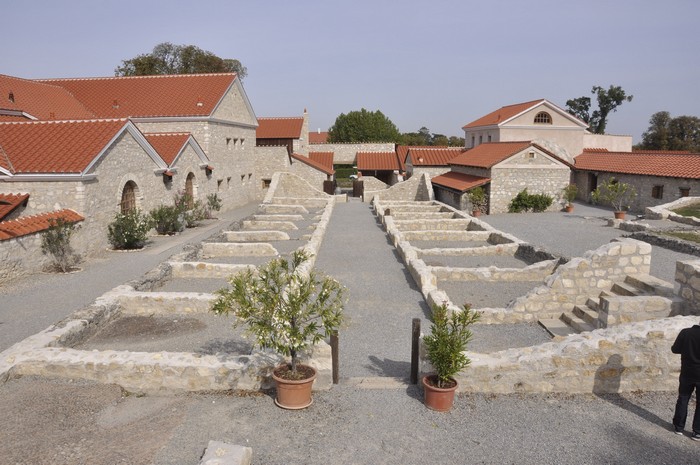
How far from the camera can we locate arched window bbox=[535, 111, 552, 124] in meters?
36.3

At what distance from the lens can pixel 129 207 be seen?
18859mm

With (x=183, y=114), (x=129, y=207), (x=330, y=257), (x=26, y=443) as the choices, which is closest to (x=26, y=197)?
(x=129, y=207)

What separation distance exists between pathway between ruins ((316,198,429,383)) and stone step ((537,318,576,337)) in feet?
8.11

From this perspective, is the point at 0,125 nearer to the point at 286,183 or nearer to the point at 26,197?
the point at 26,197

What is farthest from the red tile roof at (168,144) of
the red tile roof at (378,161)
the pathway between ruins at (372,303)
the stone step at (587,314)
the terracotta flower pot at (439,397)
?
the red tile roof at (378,161)

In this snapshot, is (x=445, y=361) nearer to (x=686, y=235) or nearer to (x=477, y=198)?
(x=686, y=235)

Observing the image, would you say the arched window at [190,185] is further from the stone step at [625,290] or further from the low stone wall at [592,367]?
the low stone wall at [592,367]

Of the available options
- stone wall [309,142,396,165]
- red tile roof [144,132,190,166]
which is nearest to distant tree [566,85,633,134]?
stone wall [309,142,396,165]

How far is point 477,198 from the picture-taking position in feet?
88.8

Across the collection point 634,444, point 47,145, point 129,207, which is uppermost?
point 47,145

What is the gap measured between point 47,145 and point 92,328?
1020cm

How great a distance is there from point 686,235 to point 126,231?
2015 centimetres

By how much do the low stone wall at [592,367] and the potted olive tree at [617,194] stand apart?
60.5 ft

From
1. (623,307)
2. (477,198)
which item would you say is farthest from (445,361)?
(477,198)
